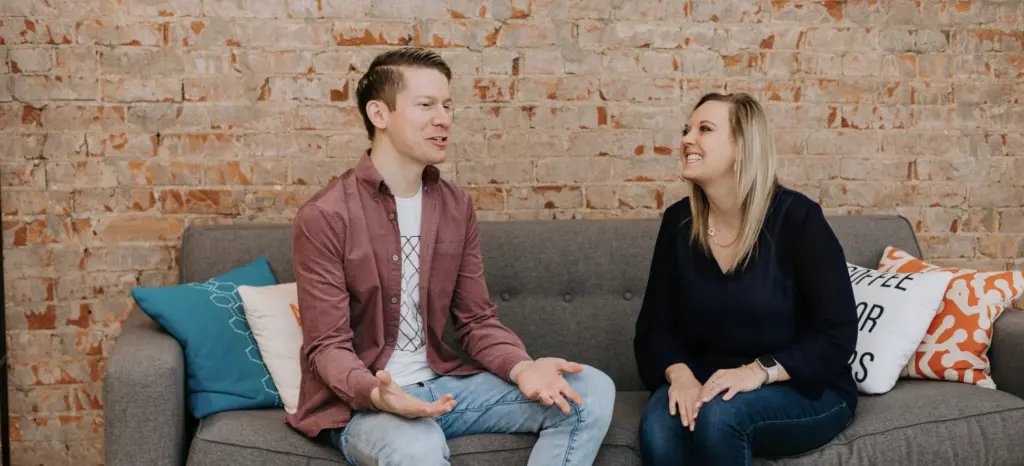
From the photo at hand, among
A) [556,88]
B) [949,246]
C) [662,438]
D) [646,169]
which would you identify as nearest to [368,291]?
[662,438]

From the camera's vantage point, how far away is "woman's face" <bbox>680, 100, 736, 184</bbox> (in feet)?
7.11

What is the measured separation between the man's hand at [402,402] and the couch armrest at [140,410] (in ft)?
1.59

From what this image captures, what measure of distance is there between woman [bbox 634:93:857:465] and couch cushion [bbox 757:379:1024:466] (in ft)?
0.13

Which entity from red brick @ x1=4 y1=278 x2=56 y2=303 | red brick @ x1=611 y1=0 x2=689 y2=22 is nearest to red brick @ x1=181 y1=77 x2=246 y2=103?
red brick @ x1=4 y1=278 x2=56 y2=303

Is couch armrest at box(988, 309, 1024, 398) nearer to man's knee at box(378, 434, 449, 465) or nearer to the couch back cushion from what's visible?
the couch back cushion

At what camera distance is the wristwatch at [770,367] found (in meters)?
2.04

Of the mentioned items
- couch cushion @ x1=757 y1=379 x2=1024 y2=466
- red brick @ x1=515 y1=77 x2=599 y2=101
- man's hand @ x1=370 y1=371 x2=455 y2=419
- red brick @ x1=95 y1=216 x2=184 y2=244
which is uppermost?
red brick @ x1=515 y1=77 x2=599 y2=101

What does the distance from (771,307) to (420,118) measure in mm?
892

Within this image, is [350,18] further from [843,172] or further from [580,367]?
[843,172]

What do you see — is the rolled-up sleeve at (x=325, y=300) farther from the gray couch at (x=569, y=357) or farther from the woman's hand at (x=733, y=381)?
the woman's hand at (x=733, y=381)

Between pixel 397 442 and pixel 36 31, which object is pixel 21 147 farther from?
pixel 397 442

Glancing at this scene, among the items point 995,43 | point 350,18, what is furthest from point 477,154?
point 995,43

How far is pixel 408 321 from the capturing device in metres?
2.08

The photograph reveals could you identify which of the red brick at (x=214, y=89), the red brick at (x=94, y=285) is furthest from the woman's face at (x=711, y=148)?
the red brick at (x=94, y=285)
